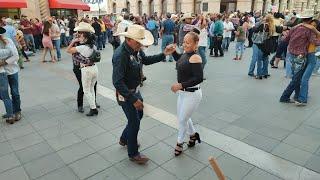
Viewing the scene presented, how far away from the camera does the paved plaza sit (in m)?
3.59

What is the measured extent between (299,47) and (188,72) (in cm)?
322

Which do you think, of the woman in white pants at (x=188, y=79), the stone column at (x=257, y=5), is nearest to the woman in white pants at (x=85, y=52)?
the woman in white pants at (x=188, y=79)

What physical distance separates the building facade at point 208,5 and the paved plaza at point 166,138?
2564cm

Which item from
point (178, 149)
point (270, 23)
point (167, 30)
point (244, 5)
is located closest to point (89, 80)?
point (178, 149)

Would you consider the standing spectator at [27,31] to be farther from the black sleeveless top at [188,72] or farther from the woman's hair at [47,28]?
the black sleeveless top at [188,72]

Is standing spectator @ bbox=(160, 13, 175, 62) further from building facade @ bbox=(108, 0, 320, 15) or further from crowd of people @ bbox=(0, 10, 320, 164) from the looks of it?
building facade @ bbox=(108, 0, 320, 15)

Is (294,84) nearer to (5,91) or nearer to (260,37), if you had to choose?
(260,37)

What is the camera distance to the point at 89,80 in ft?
17.3

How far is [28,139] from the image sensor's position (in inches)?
178

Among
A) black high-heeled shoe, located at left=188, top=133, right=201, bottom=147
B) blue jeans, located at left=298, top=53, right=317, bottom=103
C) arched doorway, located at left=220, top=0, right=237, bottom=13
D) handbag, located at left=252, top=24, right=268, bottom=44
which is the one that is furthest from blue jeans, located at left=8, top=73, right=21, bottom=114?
arched doorway, located at left=220, top=0, right=237, bottom=13

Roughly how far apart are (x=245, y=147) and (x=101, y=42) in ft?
38.9

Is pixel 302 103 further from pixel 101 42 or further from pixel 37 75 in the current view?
pixel 101 42

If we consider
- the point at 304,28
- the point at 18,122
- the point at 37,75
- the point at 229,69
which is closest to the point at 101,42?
the point at 37,75

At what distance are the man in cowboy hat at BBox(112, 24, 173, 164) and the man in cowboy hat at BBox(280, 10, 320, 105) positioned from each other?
3.17 metres
